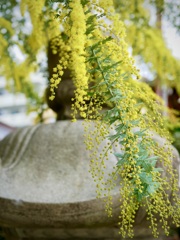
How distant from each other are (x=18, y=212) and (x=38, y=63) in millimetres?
1617

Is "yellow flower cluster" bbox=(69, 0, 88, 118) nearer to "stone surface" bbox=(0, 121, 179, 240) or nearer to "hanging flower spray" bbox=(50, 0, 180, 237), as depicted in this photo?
"hanging flower spray" bbox=(50, 0, 180, 237)

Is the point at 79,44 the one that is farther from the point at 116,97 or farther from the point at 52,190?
the point at 52,190

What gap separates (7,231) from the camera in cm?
224

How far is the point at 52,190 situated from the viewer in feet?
6.44

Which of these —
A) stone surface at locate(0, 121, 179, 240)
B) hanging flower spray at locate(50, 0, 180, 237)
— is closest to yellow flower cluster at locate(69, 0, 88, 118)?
hanging flower spray at locate(50, 0, 180, 237)

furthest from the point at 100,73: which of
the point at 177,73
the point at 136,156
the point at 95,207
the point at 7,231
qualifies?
the point at 177,73

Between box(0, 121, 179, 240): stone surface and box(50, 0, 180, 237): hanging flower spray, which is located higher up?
box(50, 0, 180, 237): hanging flower spray

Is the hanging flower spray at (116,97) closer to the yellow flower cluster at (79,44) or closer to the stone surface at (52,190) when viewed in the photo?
the yellow flower cluster at (79,44)

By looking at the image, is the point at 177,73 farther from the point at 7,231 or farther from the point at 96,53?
the point at 96,53

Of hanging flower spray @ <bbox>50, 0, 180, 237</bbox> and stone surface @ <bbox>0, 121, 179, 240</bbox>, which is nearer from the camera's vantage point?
hanging flower spray @ <bbox>50, 0, 180, 237</bbox>

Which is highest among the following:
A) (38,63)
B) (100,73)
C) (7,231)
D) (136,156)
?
(100,73)

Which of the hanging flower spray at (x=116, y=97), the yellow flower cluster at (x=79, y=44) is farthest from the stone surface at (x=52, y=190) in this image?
the yellow flower cluster at (x=79, y=44)

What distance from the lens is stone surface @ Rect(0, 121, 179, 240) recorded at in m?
1.83

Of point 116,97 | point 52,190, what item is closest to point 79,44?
point 116,97
